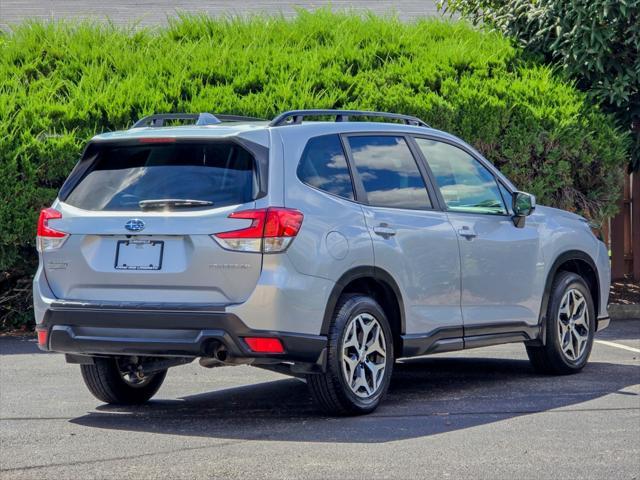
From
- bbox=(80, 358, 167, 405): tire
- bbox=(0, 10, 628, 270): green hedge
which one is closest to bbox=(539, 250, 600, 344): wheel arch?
bbox=(80, 358, 167, 405): tire

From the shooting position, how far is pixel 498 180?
993 centimetres

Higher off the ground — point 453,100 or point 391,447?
point 453,100

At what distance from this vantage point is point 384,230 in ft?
28.1

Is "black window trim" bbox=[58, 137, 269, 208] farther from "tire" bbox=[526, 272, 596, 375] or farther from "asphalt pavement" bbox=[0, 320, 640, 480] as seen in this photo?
"tire" bbox=[526, 272, 596, 375]

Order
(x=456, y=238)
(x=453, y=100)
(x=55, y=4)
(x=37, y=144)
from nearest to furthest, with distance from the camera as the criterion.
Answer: (x=456, y=238) → (x=37, y=144) → (x=453, y=100) → (x=55, y=4)

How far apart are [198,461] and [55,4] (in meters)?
16.8

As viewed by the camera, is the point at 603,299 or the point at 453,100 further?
the point at 453,100

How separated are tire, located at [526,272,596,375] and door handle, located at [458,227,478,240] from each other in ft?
3.58

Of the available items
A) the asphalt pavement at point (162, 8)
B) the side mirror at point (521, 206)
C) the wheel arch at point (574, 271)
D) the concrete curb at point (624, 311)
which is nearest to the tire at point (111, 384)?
the side mirror at point (521, 206)

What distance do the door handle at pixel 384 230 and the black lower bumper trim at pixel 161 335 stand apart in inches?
34.4

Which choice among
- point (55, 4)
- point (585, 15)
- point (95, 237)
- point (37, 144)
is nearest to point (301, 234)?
point (95, 237)

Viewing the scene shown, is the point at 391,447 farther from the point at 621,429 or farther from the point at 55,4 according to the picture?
the point at 55,4

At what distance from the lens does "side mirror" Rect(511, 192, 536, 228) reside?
9766mm

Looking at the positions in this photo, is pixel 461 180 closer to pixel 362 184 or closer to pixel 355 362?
pixel 362 184
